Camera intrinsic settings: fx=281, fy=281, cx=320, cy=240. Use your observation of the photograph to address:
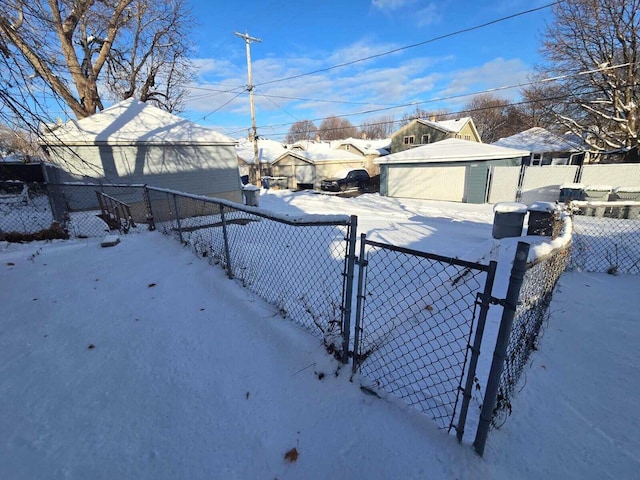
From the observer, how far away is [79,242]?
5398mm

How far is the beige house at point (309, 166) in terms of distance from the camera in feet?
92.0

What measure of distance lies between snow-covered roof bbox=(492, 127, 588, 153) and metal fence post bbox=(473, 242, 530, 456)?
82.3ft

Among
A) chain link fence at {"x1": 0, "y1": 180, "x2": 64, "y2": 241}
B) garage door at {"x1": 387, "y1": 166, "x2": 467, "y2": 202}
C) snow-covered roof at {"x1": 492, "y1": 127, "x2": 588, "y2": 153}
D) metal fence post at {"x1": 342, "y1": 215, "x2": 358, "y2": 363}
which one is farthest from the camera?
snow-covered roof at {"x1": 492, "y1": 127, "x2": 588, "y2": 153}

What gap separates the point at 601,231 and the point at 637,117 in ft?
45.3

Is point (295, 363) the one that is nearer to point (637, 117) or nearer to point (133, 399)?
point (133, 399)

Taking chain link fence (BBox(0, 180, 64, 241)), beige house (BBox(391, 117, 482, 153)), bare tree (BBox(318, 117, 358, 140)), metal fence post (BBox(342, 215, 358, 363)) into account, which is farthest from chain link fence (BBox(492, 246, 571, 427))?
bare tree (BBox(318, 117, 358, 140))

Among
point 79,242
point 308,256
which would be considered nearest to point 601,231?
point 308,256

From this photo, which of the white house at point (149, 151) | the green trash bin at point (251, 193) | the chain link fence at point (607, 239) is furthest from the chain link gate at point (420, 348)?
the white house at point (149, 151)

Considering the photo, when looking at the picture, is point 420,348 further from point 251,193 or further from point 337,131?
point 337,131

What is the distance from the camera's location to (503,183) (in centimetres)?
1480

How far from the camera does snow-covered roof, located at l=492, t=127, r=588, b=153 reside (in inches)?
814

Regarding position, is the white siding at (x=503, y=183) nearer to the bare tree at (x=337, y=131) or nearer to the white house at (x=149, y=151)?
the white house at (x=149, y=151)

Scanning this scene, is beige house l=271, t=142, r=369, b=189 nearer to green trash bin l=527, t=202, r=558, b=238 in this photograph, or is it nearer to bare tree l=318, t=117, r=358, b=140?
green trash bin l=527, t=202, r=558, b=238

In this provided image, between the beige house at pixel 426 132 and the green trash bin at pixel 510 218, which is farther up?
the beige house at pixel 426 132
